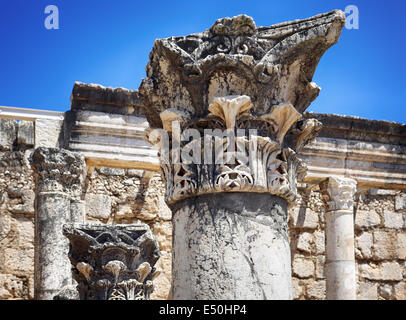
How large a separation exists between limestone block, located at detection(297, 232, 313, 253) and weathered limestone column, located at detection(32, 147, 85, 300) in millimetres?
5211

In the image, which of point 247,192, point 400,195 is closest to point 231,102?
point 247,192

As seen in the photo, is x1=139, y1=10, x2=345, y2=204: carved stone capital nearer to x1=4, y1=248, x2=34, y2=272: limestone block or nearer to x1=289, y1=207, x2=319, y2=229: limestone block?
x1=4, y1=248, x2=34, y2=272: limestone block

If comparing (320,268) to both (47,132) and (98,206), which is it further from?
(47,132)

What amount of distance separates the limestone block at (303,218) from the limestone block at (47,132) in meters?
5.22

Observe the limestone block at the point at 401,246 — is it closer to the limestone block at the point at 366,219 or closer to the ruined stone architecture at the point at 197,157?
the limestone block at the point at 366,219

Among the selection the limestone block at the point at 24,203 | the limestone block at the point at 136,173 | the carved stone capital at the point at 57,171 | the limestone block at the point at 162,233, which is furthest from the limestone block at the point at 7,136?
the limestone block at the point at 162,233

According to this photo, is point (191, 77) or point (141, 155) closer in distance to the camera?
point (191, 77)

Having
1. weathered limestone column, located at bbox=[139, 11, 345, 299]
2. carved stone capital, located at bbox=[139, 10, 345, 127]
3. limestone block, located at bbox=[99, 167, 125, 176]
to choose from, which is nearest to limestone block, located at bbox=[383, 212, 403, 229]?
limestone block, located at bbox=[99, 167, 125, 176]

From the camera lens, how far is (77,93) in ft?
30.2

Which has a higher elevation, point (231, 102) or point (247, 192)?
point (231, 102)
